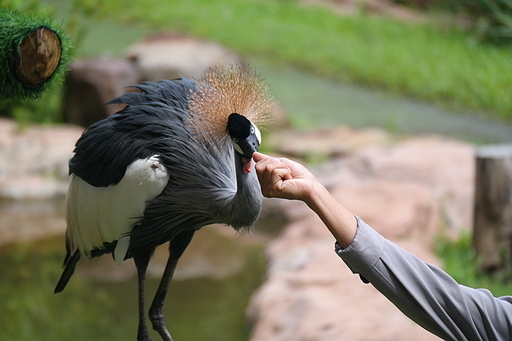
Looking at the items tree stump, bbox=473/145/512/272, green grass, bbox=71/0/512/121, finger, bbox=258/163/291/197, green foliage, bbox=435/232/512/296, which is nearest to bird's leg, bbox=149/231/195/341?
finger, bbox=258/163/291/197

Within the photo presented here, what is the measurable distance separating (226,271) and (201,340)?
0.70 metres

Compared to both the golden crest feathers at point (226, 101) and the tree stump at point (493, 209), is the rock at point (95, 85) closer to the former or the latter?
the tree stump at point (493, 209)

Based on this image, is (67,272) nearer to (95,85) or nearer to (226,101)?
(226,101)

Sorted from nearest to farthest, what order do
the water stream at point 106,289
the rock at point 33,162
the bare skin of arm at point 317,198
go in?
the bare skin of arm at point 317,198 < the water stream at point 106,289 < the rock at point 33,162

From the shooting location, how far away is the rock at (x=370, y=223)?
8.21 feet

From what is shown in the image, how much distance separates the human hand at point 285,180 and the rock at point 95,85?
3.94 m

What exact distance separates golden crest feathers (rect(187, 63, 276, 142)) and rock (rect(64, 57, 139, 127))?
147 inches

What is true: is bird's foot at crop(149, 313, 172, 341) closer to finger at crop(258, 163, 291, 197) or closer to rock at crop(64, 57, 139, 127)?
finger at crop(258, 163, 291, 197)

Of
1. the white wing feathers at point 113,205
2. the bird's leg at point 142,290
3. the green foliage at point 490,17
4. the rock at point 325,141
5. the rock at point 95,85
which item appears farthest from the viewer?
the green foliage at point 490,17

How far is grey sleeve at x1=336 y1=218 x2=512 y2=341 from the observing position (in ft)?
4.20

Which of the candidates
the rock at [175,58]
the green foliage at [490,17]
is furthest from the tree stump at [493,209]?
the green foliage at [490,17]

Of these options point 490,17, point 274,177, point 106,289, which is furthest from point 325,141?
point 490,17

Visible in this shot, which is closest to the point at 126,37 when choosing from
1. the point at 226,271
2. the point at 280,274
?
the point at 226,271

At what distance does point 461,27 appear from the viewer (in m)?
9.16
